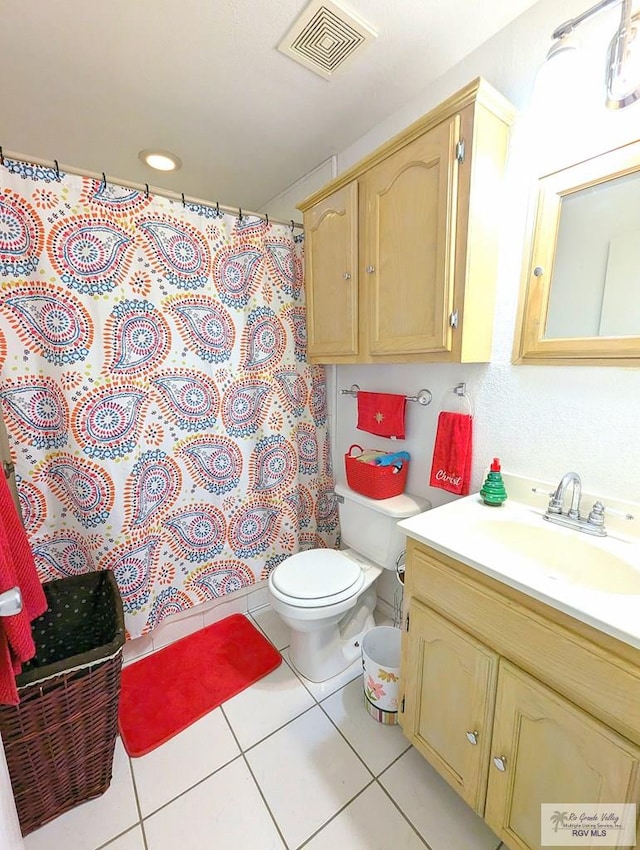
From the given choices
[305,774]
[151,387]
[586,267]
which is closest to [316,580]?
[305,774]

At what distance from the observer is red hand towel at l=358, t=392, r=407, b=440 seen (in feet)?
5.16

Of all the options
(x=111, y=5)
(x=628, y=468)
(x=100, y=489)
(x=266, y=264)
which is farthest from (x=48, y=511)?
(x=628, y=468)

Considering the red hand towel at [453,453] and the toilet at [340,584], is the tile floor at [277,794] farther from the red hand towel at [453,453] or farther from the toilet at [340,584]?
the red hand towel at [453,453]

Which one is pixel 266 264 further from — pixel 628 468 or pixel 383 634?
pixel 383 634

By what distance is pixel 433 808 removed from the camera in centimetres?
106

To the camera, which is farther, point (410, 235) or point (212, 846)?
point (410, 235)

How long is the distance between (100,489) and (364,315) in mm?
1231

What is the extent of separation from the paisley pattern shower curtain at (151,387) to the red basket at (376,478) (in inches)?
15.1

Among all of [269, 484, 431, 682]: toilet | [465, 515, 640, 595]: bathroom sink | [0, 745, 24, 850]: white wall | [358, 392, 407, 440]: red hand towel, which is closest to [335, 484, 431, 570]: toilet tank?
[269, 484, 431, 682]: toilet

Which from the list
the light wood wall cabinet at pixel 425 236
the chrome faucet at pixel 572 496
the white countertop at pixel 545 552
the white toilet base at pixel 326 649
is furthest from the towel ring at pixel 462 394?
the white toilet base at pixel 326 649

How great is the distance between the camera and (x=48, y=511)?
1338 mm

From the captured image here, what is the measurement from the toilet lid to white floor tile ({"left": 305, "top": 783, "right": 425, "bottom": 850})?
581 millimetres

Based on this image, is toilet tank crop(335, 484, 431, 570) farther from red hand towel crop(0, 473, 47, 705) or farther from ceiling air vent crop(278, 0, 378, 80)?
ceiling air vent crop(278, 0, 378, 80)

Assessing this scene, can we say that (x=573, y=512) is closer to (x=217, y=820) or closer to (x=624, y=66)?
(x=624, y=66)
